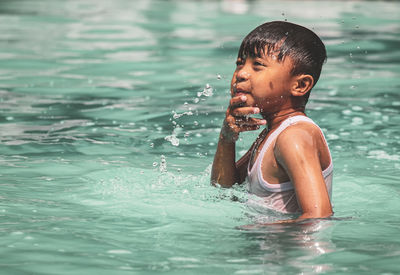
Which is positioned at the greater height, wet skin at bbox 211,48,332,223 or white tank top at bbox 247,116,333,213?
wet skin at bbox 211,48,332,223

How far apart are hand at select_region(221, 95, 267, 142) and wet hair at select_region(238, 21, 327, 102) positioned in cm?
22

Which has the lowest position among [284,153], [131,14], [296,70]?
[131,14]

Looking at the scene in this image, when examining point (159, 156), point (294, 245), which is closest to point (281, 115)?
point (294, 245)

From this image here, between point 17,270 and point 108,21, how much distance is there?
1236 centimetres

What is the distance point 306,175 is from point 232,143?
2.06 feet

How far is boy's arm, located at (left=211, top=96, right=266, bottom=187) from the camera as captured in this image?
→ 12.2 feet

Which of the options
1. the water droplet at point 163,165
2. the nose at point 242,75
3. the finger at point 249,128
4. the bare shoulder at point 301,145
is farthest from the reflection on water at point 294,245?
the water droplet at point 163,165

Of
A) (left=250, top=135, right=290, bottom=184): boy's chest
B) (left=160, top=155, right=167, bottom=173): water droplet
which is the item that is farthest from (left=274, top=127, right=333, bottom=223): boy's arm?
(left=160, top=155, right=167, bottom=173): water droplet

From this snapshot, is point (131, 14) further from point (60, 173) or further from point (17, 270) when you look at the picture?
point (17, 270)

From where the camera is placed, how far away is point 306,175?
3.47 m

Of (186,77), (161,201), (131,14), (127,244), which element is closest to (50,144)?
(161,201)

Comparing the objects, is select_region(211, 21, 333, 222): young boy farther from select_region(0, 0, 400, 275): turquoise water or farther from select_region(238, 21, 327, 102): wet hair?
select_region(0, 0, 400, 275): turquoise water

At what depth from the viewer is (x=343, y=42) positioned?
12.3 m

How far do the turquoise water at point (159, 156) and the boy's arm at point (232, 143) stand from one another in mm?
91
